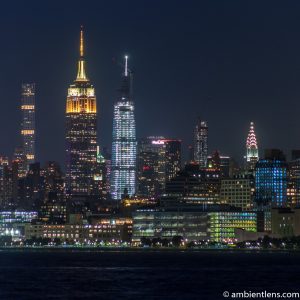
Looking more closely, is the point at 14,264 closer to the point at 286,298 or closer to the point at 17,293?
the point at 17,293

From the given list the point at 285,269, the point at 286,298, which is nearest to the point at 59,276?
the point at 285,269

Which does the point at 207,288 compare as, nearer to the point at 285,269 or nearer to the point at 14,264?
the point at 285,269

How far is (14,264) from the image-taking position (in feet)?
636

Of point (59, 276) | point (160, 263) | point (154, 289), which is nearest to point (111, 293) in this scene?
point (154, 289)

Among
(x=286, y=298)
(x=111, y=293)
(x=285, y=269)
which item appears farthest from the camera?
(x=285, y=269)

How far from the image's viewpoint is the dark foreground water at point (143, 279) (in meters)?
134

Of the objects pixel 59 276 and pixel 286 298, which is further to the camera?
pixel 59 276

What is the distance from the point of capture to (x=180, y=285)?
14475 centimetres

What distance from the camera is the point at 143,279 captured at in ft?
506

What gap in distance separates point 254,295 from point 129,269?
169ft

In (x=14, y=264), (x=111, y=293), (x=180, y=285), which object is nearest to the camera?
(x=111, y=293)

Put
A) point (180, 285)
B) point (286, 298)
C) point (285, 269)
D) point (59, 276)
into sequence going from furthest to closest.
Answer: point (285, 269) → point (59, 276) → point (180, 285) → point (286, 298)

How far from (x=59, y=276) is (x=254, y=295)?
3928 cm

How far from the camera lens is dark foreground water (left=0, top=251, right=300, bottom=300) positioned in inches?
5276
